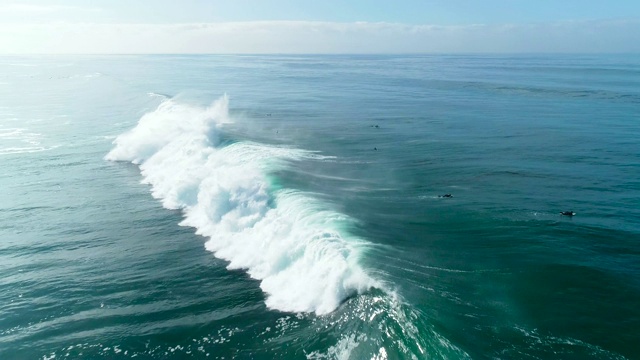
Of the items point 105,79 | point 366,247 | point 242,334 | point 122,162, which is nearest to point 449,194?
point 366,247

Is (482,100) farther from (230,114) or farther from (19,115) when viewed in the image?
(19,115)

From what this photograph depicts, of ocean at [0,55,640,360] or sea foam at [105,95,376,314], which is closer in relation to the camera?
ocean at [0,55,640,360]

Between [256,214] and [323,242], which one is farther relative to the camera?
[256,214]

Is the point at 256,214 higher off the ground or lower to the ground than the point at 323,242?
lower

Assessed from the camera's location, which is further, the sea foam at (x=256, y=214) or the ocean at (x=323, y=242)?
the sea foam at (x=256, y=214)
